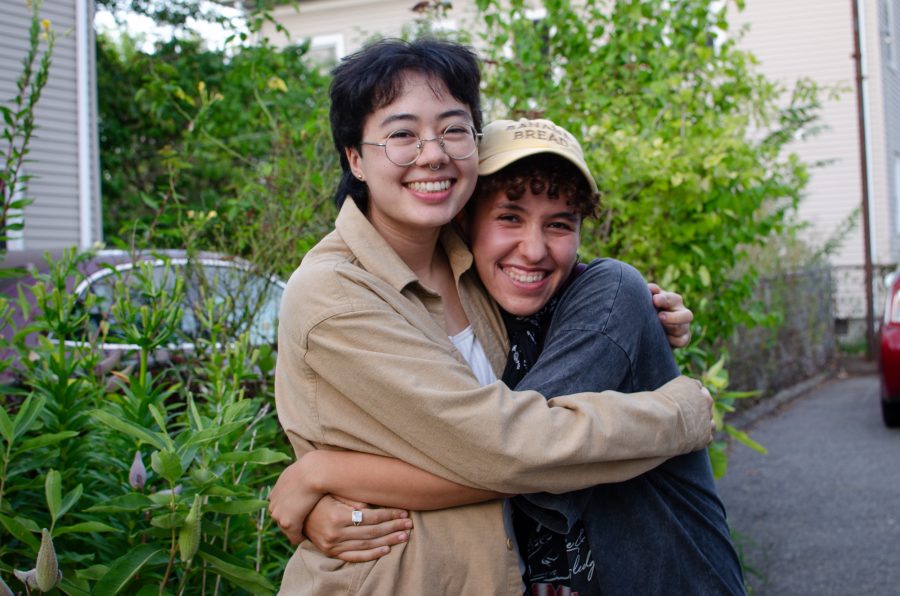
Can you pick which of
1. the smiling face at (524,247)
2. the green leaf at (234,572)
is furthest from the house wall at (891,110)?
the green leaf at (234,572)

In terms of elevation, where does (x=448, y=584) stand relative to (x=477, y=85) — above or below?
below

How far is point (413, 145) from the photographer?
218cm

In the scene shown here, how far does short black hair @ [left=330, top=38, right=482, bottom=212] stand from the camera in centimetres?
219

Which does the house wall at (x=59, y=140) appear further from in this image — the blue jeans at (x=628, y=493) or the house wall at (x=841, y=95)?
the house wall at (x=841, y=95)

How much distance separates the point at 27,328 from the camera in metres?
3.09

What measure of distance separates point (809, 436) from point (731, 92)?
4512 mm

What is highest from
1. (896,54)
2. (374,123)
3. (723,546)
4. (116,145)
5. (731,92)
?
(896,54)

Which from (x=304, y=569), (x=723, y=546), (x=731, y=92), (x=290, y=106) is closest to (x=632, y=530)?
(x=723, y=546)

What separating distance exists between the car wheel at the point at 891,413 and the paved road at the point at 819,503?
4.5 inches

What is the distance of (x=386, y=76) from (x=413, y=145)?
6.8 inches

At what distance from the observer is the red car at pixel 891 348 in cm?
850

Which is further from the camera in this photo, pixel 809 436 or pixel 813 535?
pixel 809 436

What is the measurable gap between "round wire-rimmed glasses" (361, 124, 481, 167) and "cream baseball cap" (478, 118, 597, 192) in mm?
132

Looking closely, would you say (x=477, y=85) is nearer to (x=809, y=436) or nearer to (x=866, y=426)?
(x=809, y=436)
